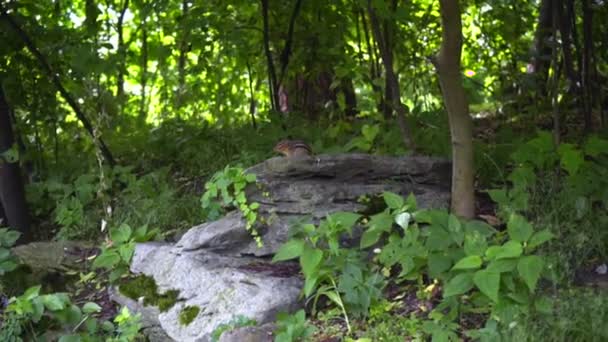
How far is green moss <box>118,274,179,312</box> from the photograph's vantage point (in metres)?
4.92

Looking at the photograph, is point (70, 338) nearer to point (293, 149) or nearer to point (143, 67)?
point (293, 149)

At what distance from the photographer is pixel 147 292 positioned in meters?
5.10

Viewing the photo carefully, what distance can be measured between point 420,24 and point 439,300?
396cm

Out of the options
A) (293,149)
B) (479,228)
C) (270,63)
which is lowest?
(479,228)

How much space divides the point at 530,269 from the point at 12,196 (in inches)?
173

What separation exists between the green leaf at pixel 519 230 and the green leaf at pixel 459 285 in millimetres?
287

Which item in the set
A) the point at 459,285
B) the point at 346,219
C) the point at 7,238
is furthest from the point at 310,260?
the point at 7,238

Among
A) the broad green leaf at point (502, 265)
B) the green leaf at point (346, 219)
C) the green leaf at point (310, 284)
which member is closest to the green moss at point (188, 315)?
the green leaf at point (310, 284)

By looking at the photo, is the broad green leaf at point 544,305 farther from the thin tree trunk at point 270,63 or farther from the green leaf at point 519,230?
the thin tree trunk at point 270,63

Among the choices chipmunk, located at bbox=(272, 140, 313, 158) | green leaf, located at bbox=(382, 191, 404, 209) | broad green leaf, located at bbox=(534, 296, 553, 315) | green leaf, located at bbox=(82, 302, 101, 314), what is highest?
chipmunk, located at bbox=(272, 140, 313, 158)

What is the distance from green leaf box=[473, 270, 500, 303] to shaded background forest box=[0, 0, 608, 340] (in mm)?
1056

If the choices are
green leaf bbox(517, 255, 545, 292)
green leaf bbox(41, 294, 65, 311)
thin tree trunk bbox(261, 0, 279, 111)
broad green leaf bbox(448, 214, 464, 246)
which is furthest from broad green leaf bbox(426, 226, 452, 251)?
thin tree trunk bbox(261, 0, 279, 111)

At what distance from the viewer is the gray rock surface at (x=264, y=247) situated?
4590mm

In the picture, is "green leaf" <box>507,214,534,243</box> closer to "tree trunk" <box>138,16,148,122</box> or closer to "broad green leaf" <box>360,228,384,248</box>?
"broad green leaf" <box>360,228,384,248</box>
